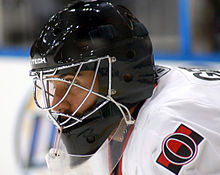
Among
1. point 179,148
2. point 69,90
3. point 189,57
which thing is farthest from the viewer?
point 189,57

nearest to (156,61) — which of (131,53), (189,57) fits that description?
(189,57)

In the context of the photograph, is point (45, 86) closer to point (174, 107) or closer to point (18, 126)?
point (174, 107)

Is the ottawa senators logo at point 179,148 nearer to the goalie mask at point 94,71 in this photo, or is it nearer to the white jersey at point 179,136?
the white jersey at point 179,136

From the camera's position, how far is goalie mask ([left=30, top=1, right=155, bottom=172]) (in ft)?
3.64

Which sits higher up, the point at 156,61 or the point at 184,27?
the point at 184,27

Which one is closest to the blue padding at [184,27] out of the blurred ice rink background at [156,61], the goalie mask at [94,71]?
the blurred ice rink background at [156,61]

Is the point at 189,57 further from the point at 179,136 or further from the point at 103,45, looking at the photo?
the point at 179,136

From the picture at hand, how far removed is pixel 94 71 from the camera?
43.6 inches

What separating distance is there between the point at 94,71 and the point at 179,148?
0.99 ft

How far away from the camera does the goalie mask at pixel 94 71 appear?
1109 millimetres

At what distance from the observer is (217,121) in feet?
3.36

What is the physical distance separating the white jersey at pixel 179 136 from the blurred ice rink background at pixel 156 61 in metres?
1.20

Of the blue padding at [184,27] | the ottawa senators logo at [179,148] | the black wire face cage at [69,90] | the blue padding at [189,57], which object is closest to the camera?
the ottawa senators logo at [179,148]

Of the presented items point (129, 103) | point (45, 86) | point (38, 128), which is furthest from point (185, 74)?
point (38, 128)
